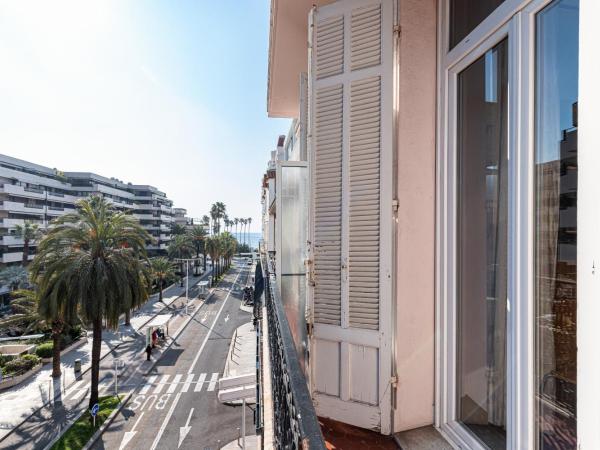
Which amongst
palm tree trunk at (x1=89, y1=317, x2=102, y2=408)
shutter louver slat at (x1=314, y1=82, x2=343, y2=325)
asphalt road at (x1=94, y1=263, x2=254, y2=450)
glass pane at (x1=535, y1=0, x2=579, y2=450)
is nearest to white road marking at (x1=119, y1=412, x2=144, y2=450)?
asphalt road at (x1=94, y1=263, x2=254, y2=450)

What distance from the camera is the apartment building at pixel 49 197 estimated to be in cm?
4047

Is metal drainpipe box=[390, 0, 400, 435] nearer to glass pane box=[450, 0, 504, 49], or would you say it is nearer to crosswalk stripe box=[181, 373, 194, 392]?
glass pane box=[450, 0, 504, 49]

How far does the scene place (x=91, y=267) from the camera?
12.8m

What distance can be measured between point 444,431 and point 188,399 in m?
16.5

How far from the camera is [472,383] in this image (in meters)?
2.37

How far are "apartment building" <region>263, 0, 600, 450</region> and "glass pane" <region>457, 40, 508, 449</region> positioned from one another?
0.04 ft

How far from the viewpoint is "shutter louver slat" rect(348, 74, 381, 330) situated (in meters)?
2.87

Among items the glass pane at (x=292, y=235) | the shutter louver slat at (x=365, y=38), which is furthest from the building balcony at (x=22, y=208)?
the shutter louver slat at (x=365, y=38)

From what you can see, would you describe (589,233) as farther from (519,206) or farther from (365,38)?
(365,38)

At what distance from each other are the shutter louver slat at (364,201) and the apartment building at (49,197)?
27.2 meters

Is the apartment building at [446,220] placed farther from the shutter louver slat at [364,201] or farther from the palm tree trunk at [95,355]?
the palm tree trunk at [95,355]

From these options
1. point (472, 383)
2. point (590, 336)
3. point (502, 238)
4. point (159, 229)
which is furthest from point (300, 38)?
point (159, 229)

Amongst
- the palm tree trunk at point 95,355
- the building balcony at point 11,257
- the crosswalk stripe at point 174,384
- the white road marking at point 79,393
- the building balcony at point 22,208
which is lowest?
the crosswalk stripe at point 174,384

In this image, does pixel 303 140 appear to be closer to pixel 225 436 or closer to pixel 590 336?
pixel 590 336
